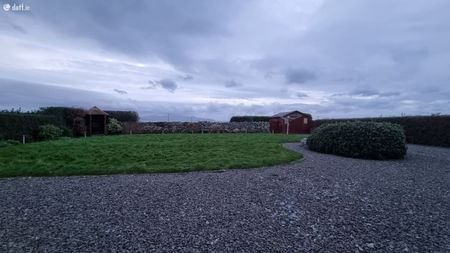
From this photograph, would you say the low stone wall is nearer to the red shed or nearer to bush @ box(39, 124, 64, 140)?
the red shed

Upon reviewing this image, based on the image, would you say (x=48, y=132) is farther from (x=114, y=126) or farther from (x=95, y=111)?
(x=114, y=126)

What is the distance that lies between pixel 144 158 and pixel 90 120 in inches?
716

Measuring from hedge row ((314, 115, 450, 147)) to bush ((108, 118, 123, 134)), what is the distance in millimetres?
24239

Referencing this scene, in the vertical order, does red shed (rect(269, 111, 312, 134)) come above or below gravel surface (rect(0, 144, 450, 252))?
above

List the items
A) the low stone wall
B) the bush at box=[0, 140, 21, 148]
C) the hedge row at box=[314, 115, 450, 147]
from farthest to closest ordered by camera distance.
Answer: the low stone wall → the hedge row at box=[314, 115, 450, 147] → the bush at box=[0, 140, 21, 148]

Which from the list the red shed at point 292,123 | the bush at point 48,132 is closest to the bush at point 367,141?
the red shed at point 292,123

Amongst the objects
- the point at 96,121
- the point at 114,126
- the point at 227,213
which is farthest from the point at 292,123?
the point at 227,213

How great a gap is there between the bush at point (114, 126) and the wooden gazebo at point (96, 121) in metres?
0.48

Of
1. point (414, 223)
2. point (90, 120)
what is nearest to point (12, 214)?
point (414, 223)

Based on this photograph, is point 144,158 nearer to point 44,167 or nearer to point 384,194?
point 44,167

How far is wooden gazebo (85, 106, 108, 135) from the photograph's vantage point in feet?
79.4

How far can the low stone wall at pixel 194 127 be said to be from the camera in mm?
26391

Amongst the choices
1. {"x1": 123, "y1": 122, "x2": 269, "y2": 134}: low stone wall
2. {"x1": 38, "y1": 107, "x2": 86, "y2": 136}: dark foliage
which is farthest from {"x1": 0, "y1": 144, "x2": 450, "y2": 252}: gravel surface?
{"x1": 123, "y1": 122, "x2": 269, "y2": 134}: low stone wall

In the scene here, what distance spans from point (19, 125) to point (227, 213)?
16823 millimetres
